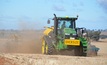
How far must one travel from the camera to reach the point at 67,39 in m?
22.5

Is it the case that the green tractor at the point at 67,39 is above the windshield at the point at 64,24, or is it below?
below

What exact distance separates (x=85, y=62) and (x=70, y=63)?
90cm

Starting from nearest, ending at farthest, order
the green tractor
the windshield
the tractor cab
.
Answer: the green tractor, the tractor cab, the windshield

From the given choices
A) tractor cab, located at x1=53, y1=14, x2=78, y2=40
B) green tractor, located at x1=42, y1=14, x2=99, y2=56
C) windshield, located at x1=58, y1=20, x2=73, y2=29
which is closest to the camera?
green tractor, located at x1=42, y1=14, x2=99, y2=56

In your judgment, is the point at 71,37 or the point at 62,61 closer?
the point at 62,61

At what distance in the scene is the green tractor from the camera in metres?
22.5

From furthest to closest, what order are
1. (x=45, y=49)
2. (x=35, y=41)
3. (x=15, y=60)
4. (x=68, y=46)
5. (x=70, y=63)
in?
(x=35, y=41) < (x=45, y=49) < (x=68, y=46) < (x=15, y=60) < (x=70, y=63)

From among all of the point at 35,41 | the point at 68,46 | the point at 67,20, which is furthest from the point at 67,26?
the point at 35,41

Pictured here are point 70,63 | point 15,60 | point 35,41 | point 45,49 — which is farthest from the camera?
point 35,41

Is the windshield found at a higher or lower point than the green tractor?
higher

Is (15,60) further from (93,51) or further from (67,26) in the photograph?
(93,51)

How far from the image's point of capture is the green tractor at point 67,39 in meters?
22.5

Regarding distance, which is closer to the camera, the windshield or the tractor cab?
the tractor cab

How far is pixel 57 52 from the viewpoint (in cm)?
2338
